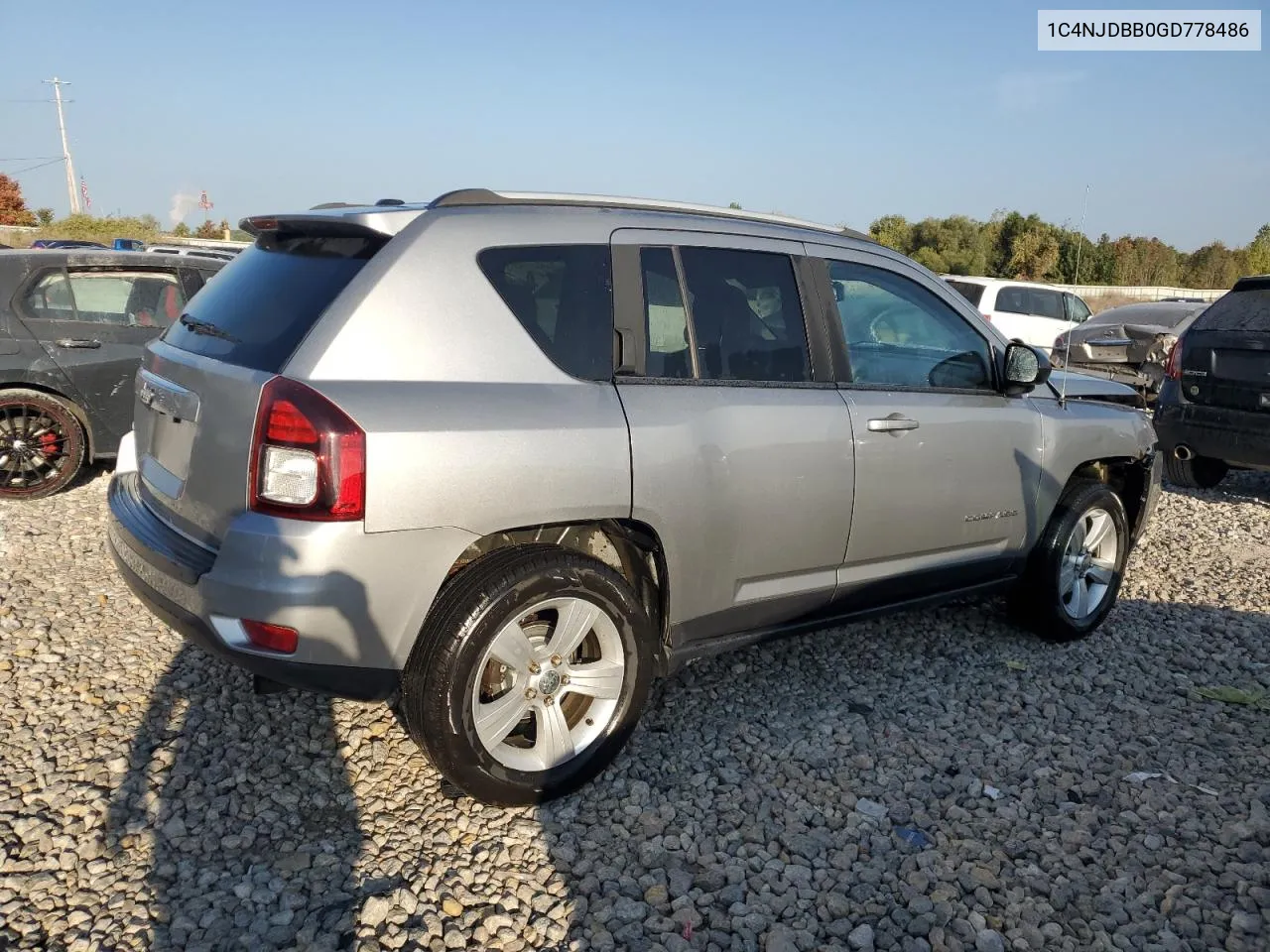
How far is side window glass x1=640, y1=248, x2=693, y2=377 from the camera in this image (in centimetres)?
332

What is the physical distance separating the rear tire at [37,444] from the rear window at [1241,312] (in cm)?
834

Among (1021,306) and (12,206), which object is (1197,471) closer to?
(1021,306)

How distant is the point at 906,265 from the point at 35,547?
16.1 feet

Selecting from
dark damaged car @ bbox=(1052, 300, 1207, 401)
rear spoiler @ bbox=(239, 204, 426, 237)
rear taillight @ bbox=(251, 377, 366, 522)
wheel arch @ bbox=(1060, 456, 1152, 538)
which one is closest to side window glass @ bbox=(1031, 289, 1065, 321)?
dark damaged car @ bbox=(1052, 300, 1207, 401)

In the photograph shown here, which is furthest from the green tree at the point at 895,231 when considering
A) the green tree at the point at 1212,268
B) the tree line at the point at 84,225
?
the tree line at the point at 84,225

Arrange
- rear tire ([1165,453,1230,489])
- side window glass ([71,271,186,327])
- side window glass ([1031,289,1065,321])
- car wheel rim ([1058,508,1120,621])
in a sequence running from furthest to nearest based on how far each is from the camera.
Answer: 1. side window glass ([1031,289,1065,321])
2. rear tire ([1165,453,1230,489])
3. side window glass ([71,271,186,327])
4. car wheel rim ([1058,508,1120,621])

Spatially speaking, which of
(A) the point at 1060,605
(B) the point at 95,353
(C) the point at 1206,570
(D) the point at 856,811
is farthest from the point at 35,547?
(C) the point at 1206,570

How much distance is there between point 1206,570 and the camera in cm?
598

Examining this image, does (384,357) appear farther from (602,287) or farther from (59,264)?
(59,264)

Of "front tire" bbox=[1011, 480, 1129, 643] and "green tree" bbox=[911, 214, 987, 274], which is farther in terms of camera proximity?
"green tree" bbox=[911, 214, 987, 274]

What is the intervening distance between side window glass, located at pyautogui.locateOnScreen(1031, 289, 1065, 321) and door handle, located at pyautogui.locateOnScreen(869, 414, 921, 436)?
12550 mm

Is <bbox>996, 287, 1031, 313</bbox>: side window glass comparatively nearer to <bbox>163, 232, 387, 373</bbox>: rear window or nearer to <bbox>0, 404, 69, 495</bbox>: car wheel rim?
<bbox>0, 404, 69, 495</bbox>: car wheel rim

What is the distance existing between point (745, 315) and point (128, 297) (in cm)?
534

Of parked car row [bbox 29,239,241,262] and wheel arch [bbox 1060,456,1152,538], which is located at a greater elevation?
parked car row [bbox 29,239,241,262]
